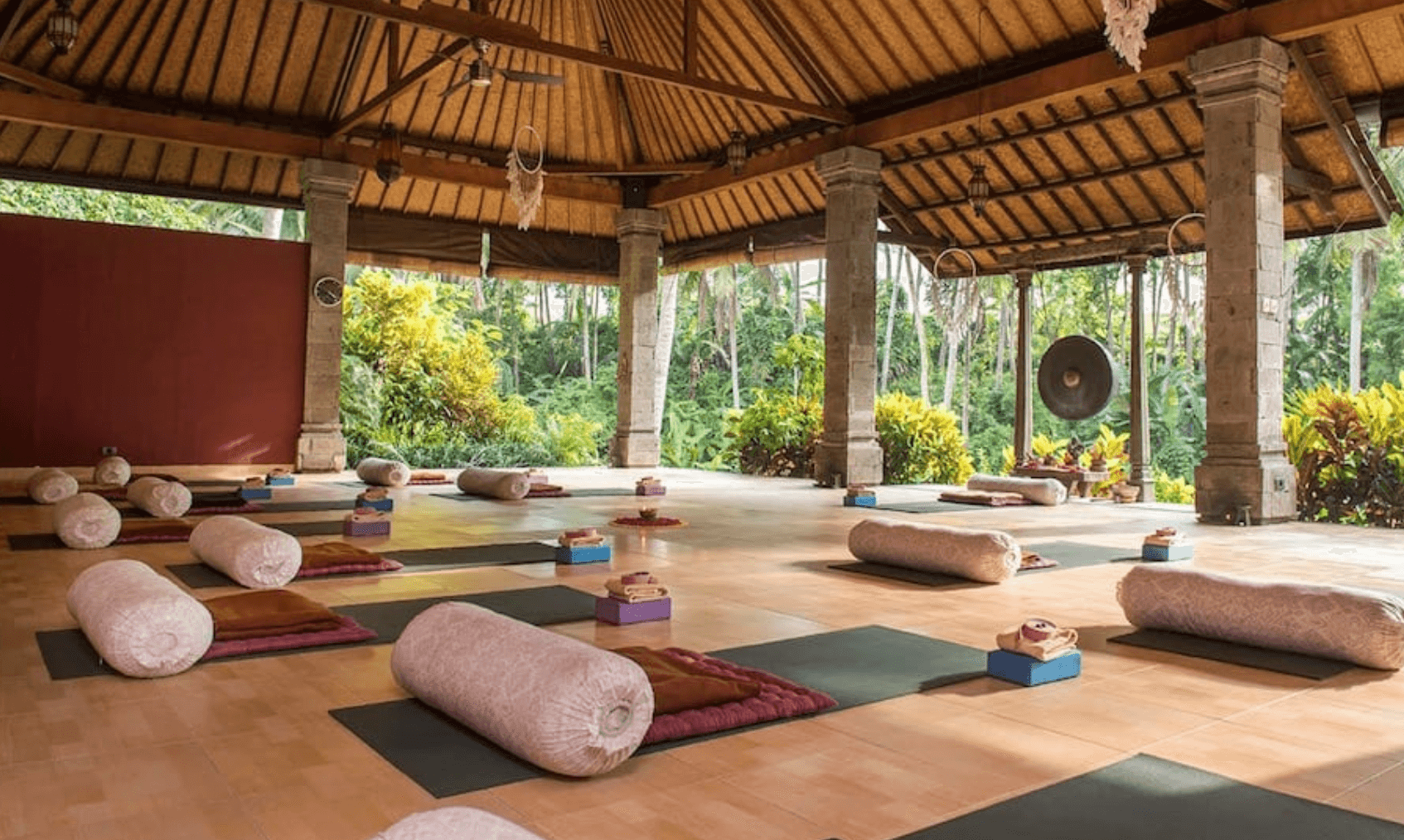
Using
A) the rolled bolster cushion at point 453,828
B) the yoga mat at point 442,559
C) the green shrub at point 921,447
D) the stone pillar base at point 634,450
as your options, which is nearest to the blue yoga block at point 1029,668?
the rolled bolster cushion at point 453,828

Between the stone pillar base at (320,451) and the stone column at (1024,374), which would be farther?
the stone column at (1024,374)

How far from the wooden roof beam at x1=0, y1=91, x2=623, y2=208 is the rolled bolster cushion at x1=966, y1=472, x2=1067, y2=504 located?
340 inches

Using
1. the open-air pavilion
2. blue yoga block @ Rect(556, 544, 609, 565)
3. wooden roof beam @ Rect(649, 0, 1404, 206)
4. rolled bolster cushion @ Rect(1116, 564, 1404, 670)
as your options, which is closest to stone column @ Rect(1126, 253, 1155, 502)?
the open-air pavilion

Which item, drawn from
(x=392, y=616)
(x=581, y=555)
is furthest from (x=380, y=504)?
(x=392, y=616)

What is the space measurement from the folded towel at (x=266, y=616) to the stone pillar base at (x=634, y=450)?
40.6 ft

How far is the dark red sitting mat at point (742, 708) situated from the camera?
3.04m

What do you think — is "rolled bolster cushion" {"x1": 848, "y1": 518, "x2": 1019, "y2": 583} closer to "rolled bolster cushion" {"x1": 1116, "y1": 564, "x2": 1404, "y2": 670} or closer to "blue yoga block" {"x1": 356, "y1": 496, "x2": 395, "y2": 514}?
"rolled bolster cushion" {"x1": 1116, "y1": 564, "x2": 1404, "y2": 670}

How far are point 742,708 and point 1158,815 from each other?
1.24 m

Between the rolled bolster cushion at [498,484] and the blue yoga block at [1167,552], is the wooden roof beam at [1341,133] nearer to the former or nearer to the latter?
the blue yoga block at [1167,552]

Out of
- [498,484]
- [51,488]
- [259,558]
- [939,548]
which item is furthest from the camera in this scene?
[498,484]

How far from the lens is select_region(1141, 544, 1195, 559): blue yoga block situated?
680 cm

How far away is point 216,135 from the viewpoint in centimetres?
1332

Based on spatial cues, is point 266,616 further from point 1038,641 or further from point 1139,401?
point 1139,401

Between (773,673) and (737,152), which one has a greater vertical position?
(737,152)
